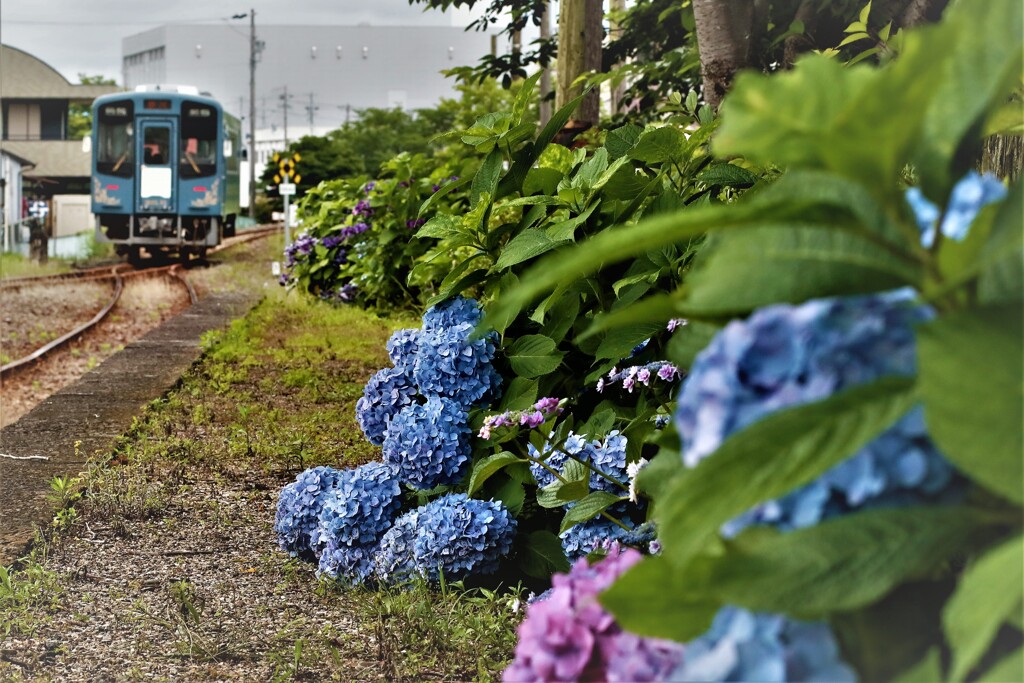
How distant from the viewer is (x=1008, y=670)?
70 centimetres

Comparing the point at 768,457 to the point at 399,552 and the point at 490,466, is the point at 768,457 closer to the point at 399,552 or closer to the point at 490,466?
the point at 490,466

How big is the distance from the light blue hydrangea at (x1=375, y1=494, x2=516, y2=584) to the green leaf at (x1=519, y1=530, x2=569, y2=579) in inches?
2.1

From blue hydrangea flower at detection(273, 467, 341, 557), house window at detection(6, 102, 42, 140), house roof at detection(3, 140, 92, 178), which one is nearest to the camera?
blue hydrangea flower at detection(273, 467, 341, 557)

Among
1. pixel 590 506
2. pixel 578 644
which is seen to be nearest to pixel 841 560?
pixel 578 644

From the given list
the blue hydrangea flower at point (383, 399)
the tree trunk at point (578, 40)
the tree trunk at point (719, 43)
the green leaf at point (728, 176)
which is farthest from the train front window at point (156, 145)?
the green leaf at point (728, 176)

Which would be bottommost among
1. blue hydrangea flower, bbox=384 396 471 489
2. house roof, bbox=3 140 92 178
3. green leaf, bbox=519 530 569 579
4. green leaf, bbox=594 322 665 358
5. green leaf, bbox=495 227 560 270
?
green leaf, bbox=519 530 569 579

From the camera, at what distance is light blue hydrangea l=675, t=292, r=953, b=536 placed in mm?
738

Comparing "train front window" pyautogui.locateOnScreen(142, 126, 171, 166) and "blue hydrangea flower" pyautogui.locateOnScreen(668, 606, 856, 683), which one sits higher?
"train front window" pyautogui.locateOnScreen(142, 126, 171, 166)

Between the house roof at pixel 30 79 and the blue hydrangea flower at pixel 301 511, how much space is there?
26.8 m

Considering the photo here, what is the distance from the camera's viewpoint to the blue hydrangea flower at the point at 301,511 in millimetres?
3033

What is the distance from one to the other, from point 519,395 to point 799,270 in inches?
83.4

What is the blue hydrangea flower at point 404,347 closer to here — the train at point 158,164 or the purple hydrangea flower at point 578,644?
the purple hydrangea flower at point 578,644

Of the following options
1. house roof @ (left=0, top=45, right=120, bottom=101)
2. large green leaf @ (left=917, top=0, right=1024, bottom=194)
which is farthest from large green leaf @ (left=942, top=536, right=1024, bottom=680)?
house roof @ (left=0, top=45, right=120, bottom=101)

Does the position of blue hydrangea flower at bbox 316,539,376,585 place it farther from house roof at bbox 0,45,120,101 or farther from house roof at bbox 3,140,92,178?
house roof at bbox 3,140,92,178
